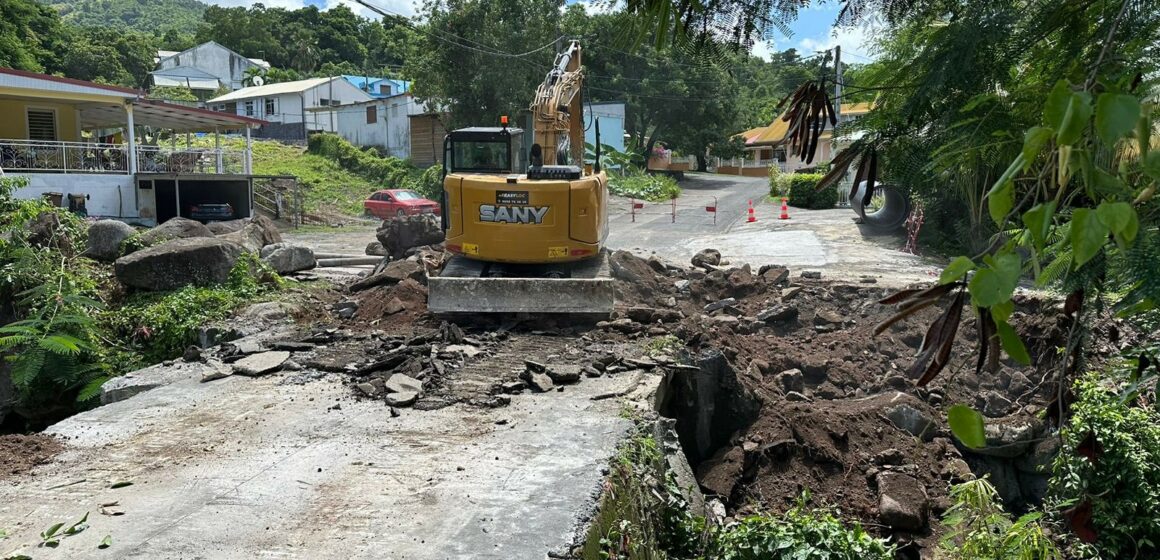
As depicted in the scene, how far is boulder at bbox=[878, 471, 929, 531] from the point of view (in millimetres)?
8008

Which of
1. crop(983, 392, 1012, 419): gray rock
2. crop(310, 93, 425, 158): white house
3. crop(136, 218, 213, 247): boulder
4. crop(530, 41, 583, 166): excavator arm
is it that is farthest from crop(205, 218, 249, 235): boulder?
crop(310, 93, 425, 158): white house

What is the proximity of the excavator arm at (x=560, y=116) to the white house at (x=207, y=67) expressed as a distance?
66.5 meters

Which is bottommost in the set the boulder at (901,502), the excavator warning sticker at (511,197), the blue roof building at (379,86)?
the boulder at (901,502)

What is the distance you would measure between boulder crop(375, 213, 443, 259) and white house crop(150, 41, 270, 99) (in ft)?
209

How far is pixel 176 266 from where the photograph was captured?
13492 millimetres

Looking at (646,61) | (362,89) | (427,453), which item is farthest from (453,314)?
(362,89)

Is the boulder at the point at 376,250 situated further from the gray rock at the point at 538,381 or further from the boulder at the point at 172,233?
the gray rock at the point at 538,381

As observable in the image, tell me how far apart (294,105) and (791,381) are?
169 feet

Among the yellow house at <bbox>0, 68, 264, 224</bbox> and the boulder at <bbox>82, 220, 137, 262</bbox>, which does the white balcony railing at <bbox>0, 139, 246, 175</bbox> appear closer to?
the yellow house at <bbox>0, 68, 264, 224</bbox>

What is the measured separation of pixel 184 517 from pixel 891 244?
62.1 feet

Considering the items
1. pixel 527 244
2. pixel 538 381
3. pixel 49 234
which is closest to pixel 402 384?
pixel 538 381

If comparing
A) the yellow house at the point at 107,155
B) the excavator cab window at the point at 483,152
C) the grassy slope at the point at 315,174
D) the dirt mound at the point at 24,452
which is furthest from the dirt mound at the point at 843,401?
the grassy slope at the point at 315,174

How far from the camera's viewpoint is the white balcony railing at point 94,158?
75.7 feet

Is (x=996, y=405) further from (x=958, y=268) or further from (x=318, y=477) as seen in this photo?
(x=958, y=268)
